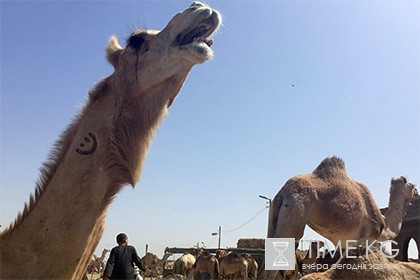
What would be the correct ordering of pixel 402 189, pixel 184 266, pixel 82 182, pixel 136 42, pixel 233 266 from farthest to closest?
pixel 184 266 → pixel 233 266 → pixel 402 189 → pixel 136 42 → pixel 82 182

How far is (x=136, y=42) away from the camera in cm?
244

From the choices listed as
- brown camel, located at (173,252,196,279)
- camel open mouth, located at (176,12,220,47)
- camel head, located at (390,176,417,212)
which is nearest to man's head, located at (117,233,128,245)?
camel open mouth, located at (176,12,220,47)

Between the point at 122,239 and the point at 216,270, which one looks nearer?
the point at 122,239

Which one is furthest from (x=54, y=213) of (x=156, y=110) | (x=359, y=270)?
(x=359, y=270)

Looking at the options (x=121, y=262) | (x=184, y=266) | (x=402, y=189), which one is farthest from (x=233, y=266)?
(x=121, y=262)

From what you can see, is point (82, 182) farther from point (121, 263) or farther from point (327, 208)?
point (327, 208)

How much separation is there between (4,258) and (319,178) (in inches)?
226

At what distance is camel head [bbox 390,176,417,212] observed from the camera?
916 centimetres

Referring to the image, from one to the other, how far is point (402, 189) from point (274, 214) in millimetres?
4234

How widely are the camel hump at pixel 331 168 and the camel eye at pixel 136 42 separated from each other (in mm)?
5285

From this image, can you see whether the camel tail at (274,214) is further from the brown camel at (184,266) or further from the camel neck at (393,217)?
the brown camel at (184,266)

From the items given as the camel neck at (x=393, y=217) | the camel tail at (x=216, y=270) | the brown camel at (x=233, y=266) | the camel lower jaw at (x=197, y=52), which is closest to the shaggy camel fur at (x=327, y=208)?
A: the camel neck at (x=393, y=217)

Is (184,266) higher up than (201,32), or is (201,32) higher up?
(201,32)

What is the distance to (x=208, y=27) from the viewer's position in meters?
2.29
